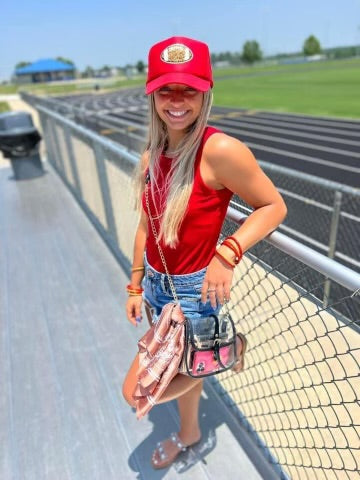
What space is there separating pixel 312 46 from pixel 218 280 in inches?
4255

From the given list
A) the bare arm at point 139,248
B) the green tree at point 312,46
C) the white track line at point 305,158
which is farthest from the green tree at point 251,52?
the bare arm at point 139,248

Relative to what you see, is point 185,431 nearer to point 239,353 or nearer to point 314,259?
point 239,353

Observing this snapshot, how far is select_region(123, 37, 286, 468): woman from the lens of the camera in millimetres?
1221

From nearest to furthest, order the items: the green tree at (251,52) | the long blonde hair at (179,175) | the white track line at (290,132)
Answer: the long blonde hair at (179,175)
the white track line at (290,132)
the green tree at (251,52)

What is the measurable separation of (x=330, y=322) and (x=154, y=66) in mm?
2585

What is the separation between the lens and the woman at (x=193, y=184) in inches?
48.1

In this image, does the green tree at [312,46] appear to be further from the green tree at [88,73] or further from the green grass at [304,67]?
the green tree at [88,73]

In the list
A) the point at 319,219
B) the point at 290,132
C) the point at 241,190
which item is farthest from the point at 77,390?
the point at 290,132

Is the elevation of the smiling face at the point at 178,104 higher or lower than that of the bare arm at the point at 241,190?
higher

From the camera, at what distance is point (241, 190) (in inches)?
49.3

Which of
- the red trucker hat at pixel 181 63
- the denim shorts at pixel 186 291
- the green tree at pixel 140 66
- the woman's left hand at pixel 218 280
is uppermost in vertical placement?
the green tree at pixel 140 66

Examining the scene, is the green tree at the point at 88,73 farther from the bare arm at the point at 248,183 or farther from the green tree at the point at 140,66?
the bare arm at the point at 248,183

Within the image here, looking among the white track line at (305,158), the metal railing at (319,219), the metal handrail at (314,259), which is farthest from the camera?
the white track line at (305,158)

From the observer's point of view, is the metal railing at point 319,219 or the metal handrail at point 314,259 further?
the metal railing at point 319,219
